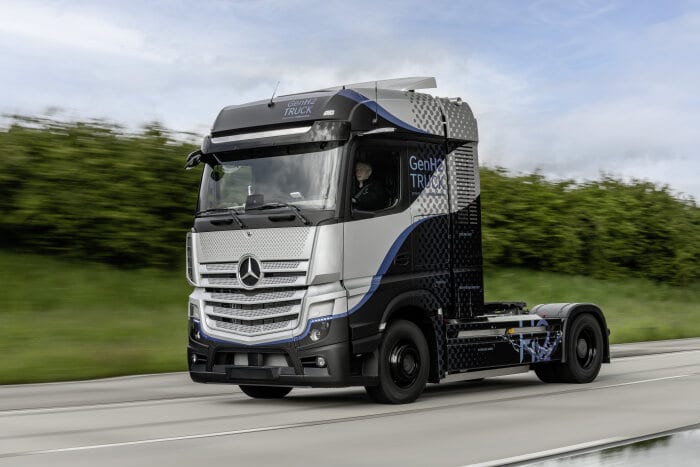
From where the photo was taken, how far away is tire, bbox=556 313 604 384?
14359 millimetres

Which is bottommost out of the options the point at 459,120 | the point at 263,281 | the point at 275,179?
the point at 263,281

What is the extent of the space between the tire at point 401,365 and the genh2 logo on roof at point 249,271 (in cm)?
149

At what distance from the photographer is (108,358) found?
15945mm

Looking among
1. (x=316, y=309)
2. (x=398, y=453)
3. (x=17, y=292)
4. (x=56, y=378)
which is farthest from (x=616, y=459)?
(x=17, y=292)

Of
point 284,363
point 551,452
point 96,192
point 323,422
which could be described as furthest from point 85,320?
point 551,452

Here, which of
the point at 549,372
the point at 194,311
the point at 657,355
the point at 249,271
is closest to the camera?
the point at 249,271

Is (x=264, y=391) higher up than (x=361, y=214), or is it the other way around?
(x=361, y=214)

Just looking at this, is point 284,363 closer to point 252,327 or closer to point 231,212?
point 252,327

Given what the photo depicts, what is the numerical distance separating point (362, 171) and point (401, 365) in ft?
6.96

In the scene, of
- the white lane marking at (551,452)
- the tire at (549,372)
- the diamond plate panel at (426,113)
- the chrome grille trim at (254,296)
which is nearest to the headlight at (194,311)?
the chrome grille trim at (254,296)

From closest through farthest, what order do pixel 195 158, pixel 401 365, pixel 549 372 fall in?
pixel 401 365 → pixel 195 158 → pixel 549 372

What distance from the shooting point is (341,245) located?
36.3ft

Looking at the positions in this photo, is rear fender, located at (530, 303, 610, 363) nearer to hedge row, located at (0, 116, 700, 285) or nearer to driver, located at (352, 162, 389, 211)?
driver, located at (352, 162, 389, 211)

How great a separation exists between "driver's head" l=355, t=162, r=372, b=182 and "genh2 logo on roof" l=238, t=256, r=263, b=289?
4.55 ft
